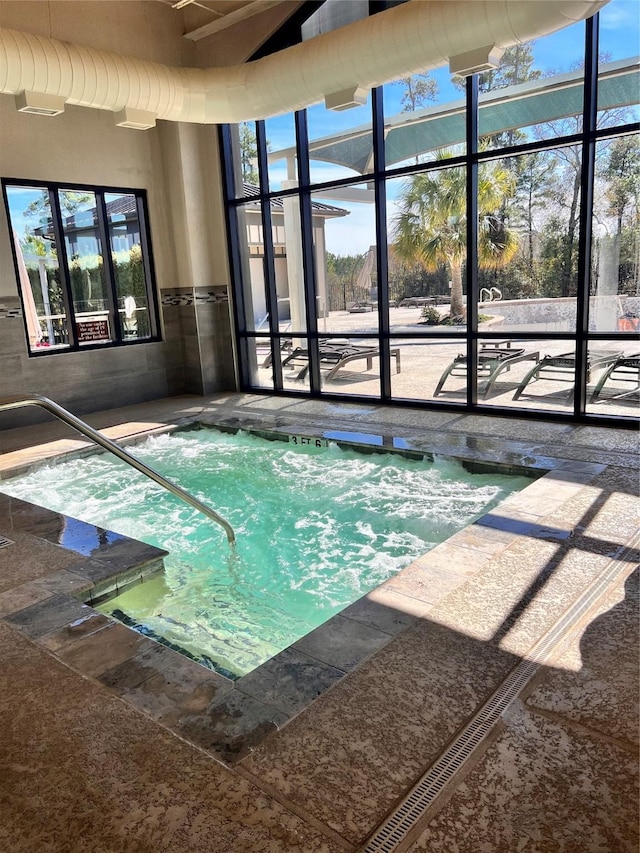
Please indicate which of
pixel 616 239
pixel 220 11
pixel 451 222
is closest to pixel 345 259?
pixel 451 222

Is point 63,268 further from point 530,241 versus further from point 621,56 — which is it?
point 621,56

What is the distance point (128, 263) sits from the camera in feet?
25.6

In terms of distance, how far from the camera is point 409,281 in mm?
6484

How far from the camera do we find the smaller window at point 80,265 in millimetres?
6828

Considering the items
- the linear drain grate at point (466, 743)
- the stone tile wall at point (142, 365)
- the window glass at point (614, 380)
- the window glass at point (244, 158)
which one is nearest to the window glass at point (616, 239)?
the window glass at point (614, 380)

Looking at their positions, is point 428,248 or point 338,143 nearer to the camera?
point 428,248

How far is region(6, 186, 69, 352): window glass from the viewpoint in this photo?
22.1ft

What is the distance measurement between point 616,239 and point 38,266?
582 cm

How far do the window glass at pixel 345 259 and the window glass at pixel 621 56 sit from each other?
2.38 metres

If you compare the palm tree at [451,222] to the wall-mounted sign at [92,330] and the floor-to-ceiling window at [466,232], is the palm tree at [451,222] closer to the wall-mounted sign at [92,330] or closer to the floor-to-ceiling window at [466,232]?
the floor-to-ceiling window at [466,232]

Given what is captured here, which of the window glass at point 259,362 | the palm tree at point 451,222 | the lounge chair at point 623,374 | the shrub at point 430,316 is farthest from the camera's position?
the window glass at point 259,362

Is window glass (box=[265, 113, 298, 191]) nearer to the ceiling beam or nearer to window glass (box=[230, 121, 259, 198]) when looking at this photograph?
window glass (box=[230, 121, 259, 198])

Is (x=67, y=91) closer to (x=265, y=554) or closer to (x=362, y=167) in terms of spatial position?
(x=362, y=167)

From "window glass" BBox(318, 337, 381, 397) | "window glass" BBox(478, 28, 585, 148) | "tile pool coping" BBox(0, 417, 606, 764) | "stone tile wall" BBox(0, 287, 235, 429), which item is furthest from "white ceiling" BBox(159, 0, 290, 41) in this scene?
"tile pool coping" BBox(0, 417, 606, 764)
